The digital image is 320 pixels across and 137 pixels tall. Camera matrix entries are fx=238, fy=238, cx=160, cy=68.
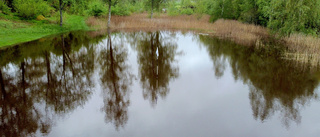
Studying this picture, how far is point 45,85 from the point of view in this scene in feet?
38.9

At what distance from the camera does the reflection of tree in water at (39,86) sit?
8359 mm

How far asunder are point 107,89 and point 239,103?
6.23 meters

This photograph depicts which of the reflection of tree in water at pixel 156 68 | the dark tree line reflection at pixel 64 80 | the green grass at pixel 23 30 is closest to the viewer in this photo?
the dark tree line reflection at pixel 64 80

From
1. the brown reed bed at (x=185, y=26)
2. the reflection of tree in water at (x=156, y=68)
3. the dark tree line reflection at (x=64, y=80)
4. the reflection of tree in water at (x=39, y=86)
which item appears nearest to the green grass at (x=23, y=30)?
the dark tree line reflection at (x=64, y=80)

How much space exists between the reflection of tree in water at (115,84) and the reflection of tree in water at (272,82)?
5.29 metres

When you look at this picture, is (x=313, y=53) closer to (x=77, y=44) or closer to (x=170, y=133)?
(x=170, y=133)

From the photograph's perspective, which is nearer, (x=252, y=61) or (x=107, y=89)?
(x=107, y=89)

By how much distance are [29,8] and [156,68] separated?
2383 cm

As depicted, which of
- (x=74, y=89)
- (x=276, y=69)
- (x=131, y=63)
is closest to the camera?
(x=74, y=89)

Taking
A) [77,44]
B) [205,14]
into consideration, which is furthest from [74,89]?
[205,14]

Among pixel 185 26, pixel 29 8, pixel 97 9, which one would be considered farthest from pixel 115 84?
pixel 97 9

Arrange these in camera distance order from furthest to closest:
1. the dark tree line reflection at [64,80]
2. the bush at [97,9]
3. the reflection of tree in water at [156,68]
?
the bush at [97,9]
the reflection of tree in water at [156,68]
the dark tree line reflection at [64,80]

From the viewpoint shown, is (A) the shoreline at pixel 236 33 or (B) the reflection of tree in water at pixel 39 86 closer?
(B) the reflection of tree in water at pixel 39 86

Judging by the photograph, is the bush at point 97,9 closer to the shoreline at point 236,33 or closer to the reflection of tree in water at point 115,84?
Answer: the shoreline at point 236,33
